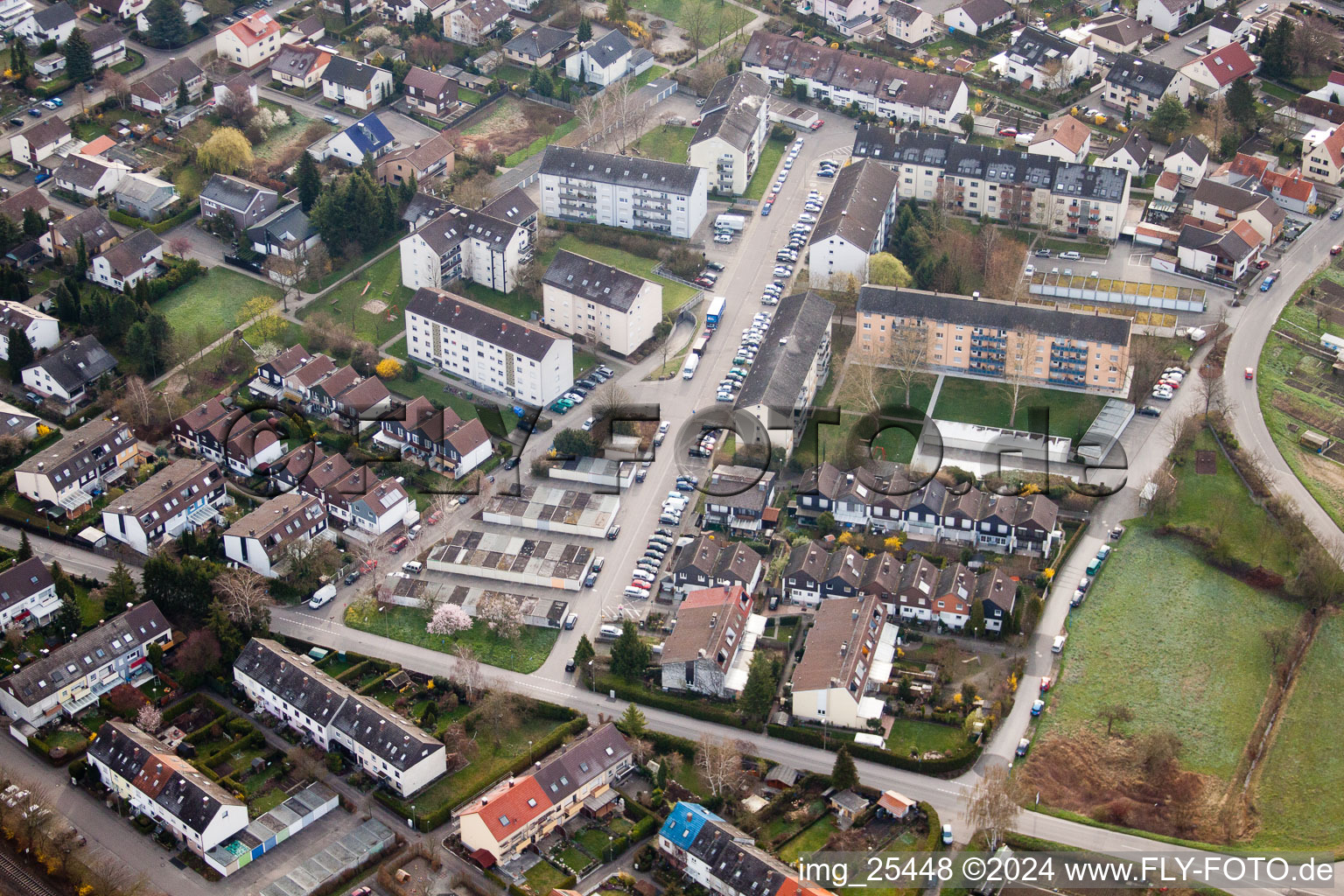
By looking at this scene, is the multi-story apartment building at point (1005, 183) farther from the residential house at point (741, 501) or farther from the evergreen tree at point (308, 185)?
the evergreen tree at point (308, 185)

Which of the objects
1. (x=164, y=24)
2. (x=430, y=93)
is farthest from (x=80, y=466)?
(x=164, y=24)

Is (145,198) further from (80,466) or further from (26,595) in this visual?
(26,595)

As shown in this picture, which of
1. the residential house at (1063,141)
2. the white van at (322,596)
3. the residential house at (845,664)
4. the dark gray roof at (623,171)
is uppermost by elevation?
the residential house at (1063,141)

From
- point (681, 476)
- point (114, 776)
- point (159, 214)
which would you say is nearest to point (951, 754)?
point (681, 476)

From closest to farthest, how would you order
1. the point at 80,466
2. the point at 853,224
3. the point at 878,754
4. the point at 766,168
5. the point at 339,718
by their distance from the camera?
the point at 878,754
the point at 339,718
the point at 80,466
the point at 853,224
the point at 766,168

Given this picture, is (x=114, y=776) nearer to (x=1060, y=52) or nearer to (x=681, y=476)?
(x=681, y=476)

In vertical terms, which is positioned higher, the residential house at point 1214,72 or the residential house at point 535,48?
the residential house at point 1214,72

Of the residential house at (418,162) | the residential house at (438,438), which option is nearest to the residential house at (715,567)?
the residential house at (438,438)
